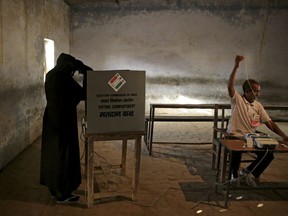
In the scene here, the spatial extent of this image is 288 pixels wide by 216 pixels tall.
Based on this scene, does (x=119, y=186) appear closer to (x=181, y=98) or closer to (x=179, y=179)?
(x=179, y=179)

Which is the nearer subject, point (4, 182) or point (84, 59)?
point (4, 182)

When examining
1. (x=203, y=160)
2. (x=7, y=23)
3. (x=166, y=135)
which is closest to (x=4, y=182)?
(x=7, y=23)

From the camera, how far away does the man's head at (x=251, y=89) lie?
3303 mm

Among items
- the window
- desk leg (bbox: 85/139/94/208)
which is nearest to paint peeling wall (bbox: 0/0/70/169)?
the window

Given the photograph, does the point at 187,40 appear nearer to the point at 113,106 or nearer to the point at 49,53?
the point at 49,53

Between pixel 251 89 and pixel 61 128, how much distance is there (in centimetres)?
213

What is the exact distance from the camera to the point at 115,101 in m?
2.67

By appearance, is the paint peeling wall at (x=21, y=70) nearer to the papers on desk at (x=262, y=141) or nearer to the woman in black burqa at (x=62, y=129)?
the woman in black burqa at (x=62, y=129)

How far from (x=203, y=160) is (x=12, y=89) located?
2.92 meters

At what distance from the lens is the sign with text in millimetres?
2598

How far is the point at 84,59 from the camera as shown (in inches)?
302

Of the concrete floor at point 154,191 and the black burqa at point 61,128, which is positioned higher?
the black burqa at point 61,128

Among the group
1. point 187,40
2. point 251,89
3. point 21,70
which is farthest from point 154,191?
point 187,40

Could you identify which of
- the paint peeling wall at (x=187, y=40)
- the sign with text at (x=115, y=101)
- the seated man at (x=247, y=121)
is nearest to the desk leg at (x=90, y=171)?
the sign with text at (x=115, y=101)
